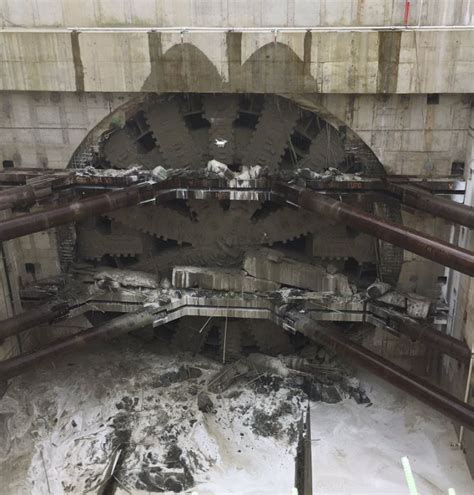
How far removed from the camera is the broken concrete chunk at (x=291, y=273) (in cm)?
1035

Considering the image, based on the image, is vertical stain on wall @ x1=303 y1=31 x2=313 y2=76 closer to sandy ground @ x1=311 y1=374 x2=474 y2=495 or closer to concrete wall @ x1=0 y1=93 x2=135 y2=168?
concrete wall @ x1=0 y1=93 x2=135 y2=168

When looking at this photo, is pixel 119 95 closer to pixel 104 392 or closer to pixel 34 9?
pixel 34 9

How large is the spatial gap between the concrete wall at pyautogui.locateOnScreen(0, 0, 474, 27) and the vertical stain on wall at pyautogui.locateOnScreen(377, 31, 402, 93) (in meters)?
0.43

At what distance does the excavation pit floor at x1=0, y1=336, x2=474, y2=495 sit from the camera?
8484 mm

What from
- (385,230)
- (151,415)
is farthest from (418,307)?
(151,415)

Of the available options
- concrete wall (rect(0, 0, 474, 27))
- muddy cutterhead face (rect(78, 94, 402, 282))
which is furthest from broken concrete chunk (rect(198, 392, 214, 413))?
concrete wall (rect(0, 0, 474, 27))

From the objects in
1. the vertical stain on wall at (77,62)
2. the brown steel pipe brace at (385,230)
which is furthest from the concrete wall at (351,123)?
the brown steel pipe brace at (385,230)

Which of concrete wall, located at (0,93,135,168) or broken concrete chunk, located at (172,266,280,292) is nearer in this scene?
concrete wall, located at (0,93,135,168)

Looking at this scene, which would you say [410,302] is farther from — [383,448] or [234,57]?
[234,57]

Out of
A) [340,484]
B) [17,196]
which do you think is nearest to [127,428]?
[340,484]

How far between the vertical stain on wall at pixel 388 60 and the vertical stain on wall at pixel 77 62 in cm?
514

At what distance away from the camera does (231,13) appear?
893cm

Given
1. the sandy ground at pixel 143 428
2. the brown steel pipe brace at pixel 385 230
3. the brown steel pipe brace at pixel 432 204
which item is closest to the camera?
the brown steel pipe brace at pixel 385 230

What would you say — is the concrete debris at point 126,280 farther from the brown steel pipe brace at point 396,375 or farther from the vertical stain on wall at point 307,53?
the vertical stain on wall at point 307,53
